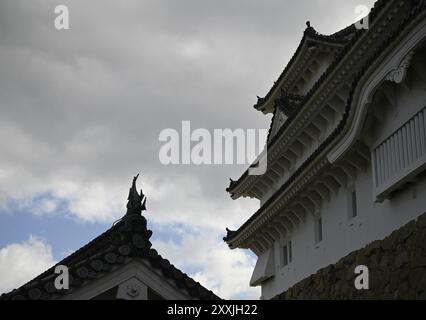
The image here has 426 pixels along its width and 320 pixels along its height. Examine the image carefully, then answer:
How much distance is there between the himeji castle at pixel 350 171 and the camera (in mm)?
12859

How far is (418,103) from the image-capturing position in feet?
42.5

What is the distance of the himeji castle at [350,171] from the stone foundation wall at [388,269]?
3cm

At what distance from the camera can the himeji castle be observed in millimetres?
12859

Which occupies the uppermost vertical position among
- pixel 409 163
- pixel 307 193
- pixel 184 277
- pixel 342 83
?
pixel 342 83

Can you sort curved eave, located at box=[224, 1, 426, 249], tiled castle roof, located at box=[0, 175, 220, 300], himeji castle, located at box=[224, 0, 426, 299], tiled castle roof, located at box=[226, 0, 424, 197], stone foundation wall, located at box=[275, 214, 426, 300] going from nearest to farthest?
tiled castle roof, located at box=[0, 175, 220, 300]
curved eave, located at box=[224, 1, 426, 249]
stone foundation wall, located at box=[275, 214, 426, 300]
himeji castle, located at box=[224, 0, 426, 299]
tiled castle roof, located at box=[226, 0, 424, 197]

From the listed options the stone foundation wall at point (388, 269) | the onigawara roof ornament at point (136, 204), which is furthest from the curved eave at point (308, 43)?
the onigawara roof ornament at point (136, 204)

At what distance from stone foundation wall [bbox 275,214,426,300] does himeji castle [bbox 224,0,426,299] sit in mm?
26

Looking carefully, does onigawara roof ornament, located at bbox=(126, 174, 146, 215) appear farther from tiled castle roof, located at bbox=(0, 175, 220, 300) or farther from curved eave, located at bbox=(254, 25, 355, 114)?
curved eave, located at bbox=(254, 25, 355, 114)

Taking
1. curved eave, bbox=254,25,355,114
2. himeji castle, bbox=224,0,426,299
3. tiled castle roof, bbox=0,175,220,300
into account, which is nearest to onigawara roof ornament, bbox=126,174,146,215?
tiled castle roof, bbox=0,175,220,300
